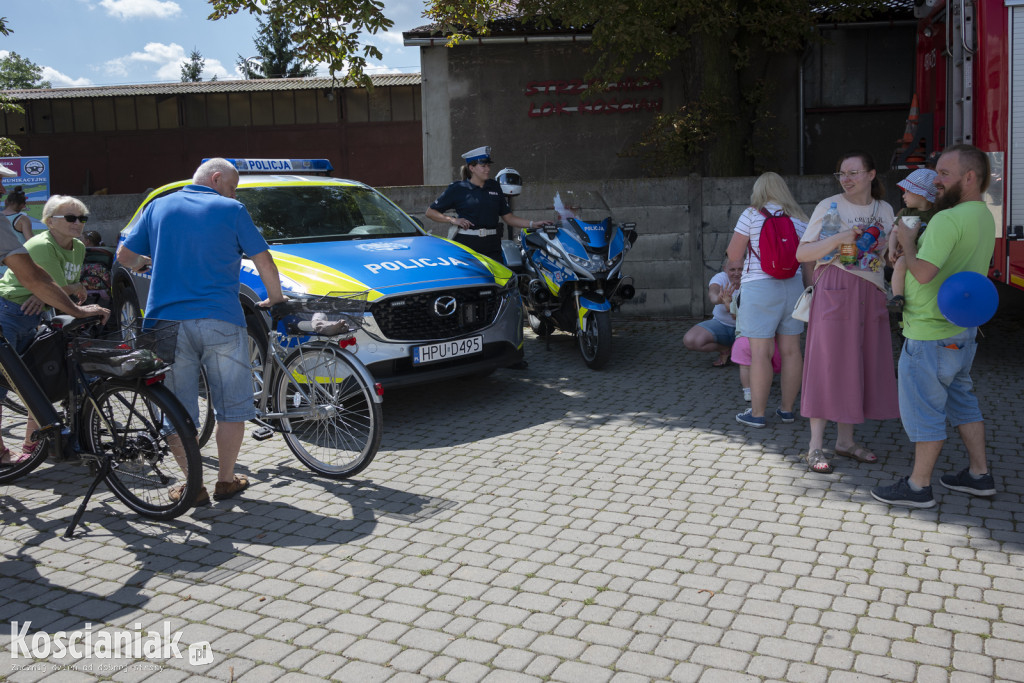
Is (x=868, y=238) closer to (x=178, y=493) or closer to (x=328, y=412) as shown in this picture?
(x=328, y=412)

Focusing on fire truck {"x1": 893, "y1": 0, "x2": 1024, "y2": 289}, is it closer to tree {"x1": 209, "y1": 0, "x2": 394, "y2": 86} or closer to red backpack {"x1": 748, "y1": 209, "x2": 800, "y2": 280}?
red backpack {"x1": 748, "y1": 209, "x2": 800, "y2": 280}

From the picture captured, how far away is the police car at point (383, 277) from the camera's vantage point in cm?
660

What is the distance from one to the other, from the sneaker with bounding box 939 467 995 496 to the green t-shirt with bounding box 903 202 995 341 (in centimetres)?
89

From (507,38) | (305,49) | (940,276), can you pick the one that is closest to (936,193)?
(940,276)

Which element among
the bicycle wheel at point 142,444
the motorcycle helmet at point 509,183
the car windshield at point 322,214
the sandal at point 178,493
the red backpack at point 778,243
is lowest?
the sandal at point 178,493

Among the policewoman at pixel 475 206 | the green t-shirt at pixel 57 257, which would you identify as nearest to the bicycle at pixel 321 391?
the green t-shirt at pixel 57 257

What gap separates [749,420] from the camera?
260 inches

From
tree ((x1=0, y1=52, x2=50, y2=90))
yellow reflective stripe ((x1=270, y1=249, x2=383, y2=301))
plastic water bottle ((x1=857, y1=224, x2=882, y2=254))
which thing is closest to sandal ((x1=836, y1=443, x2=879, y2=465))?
plastic water bottle ((x1=857, y1=224, x2=882, y2=254))

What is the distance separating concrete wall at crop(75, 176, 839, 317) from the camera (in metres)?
11.0

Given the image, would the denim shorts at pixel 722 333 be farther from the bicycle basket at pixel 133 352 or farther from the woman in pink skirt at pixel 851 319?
the bicycle basket at pixel 133 352

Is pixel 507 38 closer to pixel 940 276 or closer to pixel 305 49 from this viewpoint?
pixel 305 49

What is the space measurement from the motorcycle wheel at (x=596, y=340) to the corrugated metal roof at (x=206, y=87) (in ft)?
67.7

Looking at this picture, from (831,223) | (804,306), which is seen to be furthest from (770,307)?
(831,223)

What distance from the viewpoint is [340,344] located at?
5469 mm
